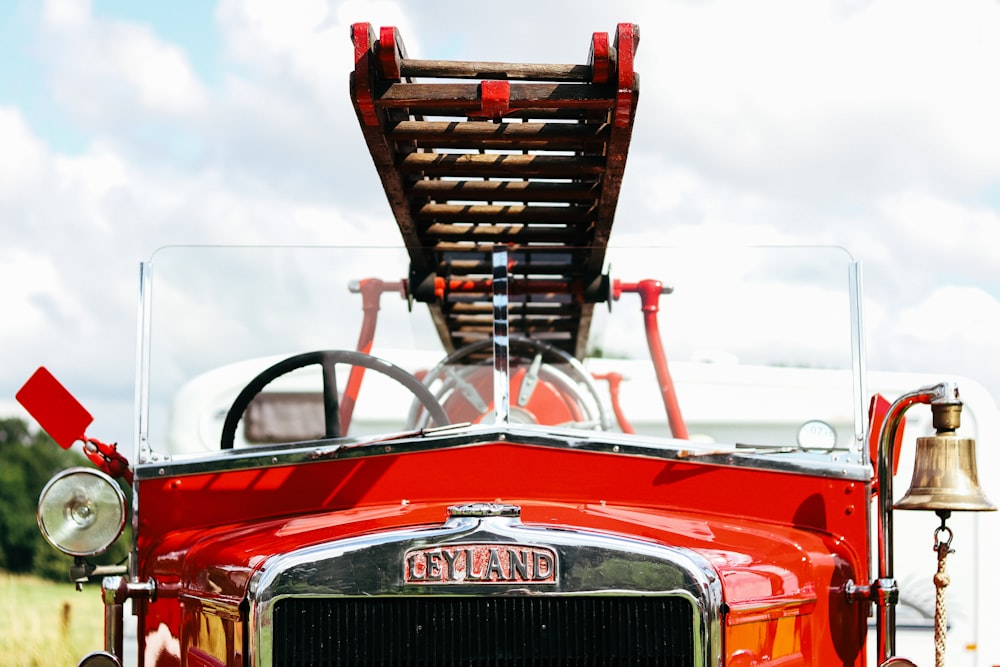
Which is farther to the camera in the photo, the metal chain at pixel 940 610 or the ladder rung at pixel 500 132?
the ladder rung at pixel 500 132

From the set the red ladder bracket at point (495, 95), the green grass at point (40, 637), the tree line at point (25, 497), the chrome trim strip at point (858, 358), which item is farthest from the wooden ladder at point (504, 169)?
the tree line at point (25, 497)

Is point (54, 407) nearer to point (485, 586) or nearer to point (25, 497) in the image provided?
point (485, 586)

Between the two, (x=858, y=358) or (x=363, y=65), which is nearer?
(x=363, y=65)

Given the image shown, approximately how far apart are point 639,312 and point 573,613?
1504 millimetres

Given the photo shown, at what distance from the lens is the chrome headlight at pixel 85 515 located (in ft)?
12.1

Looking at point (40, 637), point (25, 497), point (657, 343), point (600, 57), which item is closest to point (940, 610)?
point (657, 343)

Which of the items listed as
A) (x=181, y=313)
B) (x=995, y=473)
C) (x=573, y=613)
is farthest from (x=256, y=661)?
(x=995, y=473)

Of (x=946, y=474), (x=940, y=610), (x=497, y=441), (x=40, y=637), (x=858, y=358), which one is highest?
(x=858, y=358)

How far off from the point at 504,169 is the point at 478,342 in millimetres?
664

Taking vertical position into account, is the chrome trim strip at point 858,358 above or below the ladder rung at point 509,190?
below

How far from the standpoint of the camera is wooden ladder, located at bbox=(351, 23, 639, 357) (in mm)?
3771

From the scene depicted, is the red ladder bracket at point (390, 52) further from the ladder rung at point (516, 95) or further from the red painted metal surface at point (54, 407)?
the red painted metal surface at point (54, 407)

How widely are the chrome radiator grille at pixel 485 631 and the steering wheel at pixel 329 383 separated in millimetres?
1140

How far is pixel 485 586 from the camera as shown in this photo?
110 inches
